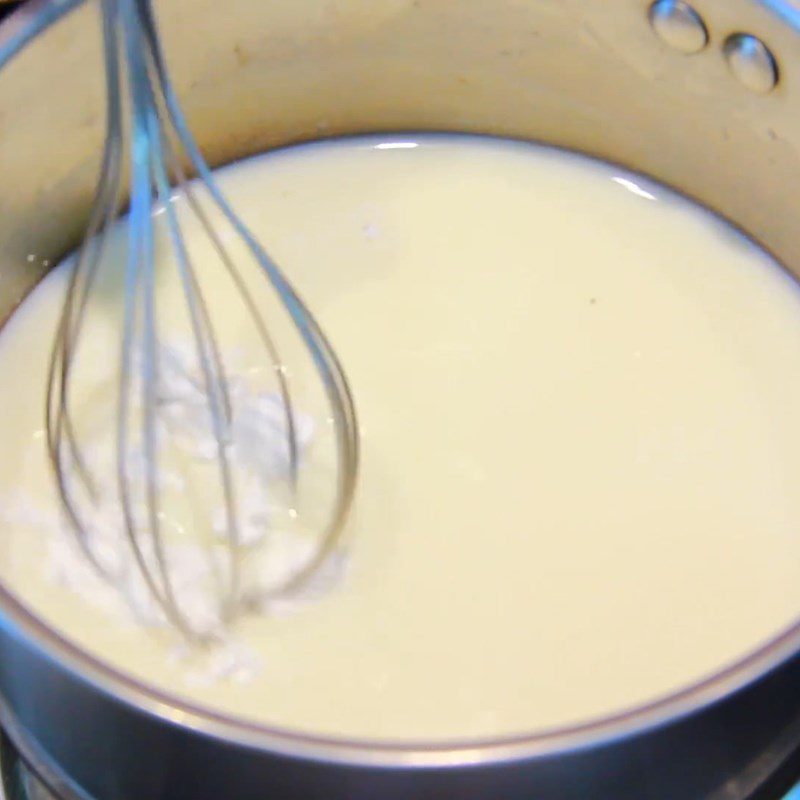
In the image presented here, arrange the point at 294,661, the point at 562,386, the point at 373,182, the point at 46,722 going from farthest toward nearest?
the point at 373,182
the point at 562,386
the point at 294,661
the point at 46,722

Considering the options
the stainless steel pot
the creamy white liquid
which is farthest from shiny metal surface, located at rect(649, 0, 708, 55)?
the creamy white liquid

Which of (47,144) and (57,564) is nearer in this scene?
(57,564)

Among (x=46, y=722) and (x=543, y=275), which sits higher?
(x=543, y=275)

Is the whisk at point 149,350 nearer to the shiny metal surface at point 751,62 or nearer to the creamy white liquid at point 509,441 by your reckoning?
the creamy white liquid at point 509,441

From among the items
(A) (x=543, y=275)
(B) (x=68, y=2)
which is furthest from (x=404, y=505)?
(B) (x=68, y=2)

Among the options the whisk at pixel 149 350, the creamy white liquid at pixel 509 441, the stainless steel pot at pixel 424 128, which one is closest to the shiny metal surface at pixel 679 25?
the stainless steel pot at pixel 424 128

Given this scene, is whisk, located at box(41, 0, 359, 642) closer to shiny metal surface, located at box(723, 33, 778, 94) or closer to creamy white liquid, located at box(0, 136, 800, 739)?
creamy white liquid, located at box(0, 136, 800, 739)

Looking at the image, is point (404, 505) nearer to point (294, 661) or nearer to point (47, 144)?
point (294, 661)
